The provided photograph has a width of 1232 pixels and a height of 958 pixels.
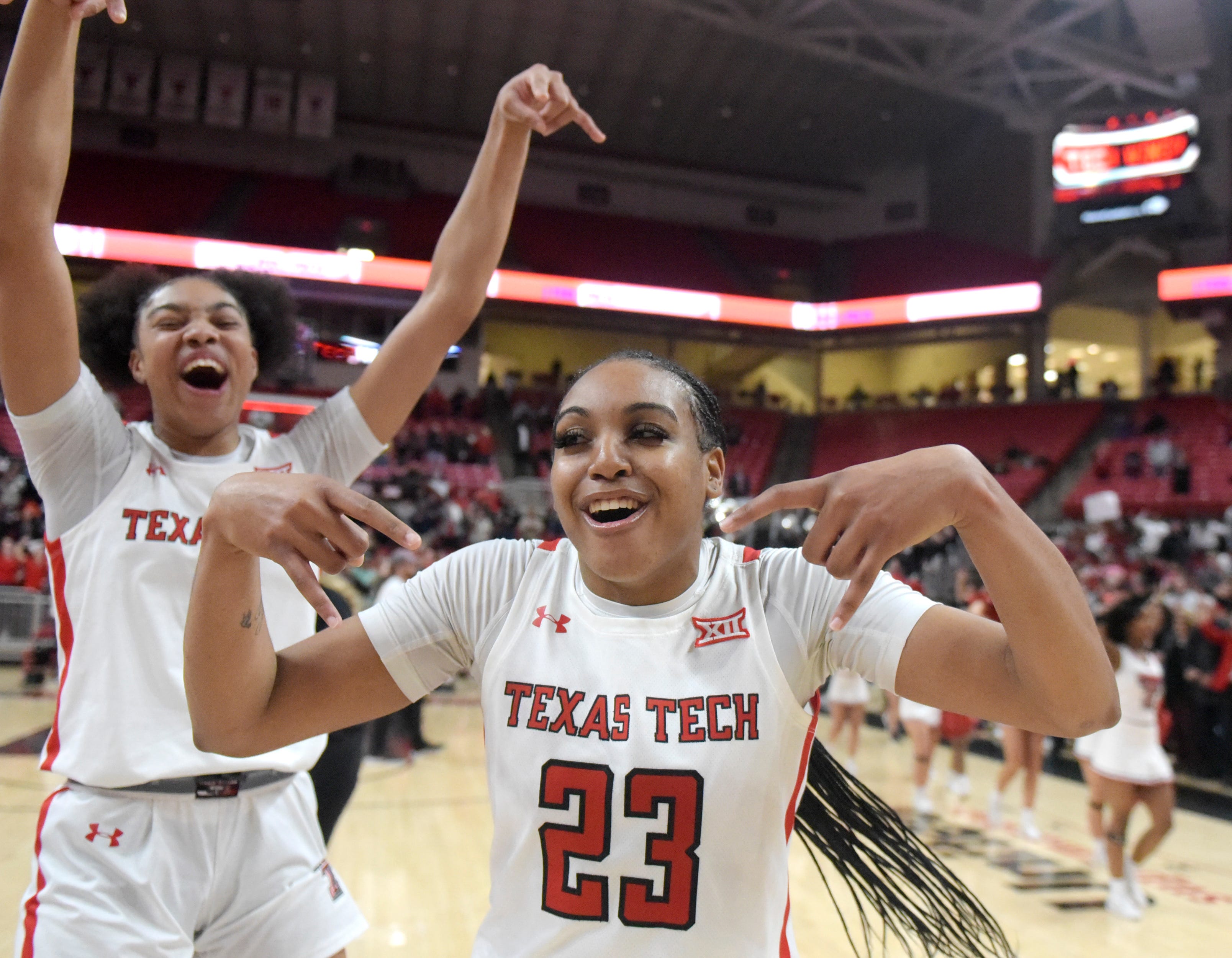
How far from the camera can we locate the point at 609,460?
134 cm

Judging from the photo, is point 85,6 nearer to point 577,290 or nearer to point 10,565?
point 10,565

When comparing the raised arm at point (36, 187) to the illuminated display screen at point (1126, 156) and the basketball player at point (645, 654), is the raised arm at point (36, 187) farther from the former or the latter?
the illuminated display screen at point (1126, 156)

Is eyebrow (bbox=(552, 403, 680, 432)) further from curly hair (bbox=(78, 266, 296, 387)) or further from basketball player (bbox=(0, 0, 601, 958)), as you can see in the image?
curly hair (bbox=(78, 266, 296, 387))

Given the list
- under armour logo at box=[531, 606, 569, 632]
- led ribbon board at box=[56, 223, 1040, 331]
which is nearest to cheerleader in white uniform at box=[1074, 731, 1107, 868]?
under armour logo at box=[531, 606, 569, 632]

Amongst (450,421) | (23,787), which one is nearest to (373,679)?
(23,787)

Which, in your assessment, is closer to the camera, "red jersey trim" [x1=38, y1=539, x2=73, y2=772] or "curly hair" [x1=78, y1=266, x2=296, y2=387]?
"red jersey trim" [x1=38, y1=539, x2=73, y2=772]

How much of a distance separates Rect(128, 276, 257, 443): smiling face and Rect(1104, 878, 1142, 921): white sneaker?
4.68 metres

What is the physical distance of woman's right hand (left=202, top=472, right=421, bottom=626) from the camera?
1.16m

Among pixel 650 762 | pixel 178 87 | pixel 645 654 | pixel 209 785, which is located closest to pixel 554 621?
pixel 645 654

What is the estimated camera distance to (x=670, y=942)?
4.17ft

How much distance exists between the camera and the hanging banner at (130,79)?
1680 centimetres

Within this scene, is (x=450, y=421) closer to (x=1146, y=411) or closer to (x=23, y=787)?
(x=23, y=787)

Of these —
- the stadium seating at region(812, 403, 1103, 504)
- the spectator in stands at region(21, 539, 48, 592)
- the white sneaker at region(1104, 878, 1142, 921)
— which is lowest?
the white sneaker at region(1104, 878, 1142, 921)

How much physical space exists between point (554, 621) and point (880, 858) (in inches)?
28.1
